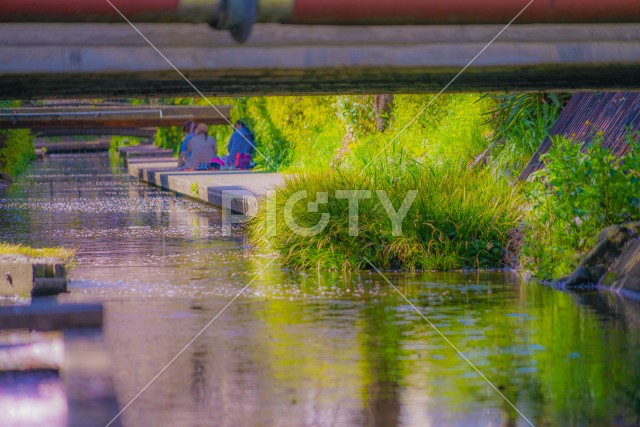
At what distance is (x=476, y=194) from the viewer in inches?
567

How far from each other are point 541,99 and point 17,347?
11794 millimetres

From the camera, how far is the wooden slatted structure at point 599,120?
A: 47.8 feet

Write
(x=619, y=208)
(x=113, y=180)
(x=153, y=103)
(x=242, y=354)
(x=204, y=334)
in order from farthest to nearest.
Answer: (x=153, y=103)
(x=113, y=180)
(x=619, y=208)
(x=204, y=334)
(x=242, y=354)

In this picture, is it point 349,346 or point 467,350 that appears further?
point 349,346

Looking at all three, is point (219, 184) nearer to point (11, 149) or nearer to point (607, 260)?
point (607, 260)

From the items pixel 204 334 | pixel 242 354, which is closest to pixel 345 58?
pixel 242 354

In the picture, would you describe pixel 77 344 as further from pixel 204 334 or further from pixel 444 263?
pixel 444 263

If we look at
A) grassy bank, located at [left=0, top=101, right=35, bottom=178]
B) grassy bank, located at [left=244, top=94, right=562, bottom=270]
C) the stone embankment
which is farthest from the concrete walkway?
the stone embankment

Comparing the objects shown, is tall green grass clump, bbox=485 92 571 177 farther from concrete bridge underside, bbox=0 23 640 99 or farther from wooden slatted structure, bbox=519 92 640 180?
concrete bridge underside, bbox=0 23 640 99

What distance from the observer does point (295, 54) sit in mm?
5840

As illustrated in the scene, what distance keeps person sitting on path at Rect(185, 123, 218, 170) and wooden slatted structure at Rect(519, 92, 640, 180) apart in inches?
728

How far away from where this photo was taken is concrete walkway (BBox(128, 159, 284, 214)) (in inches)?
864

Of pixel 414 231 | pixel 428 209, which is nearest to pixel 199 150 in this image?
pixel 428 209

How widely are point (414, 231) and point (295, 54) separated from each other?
819 cm
